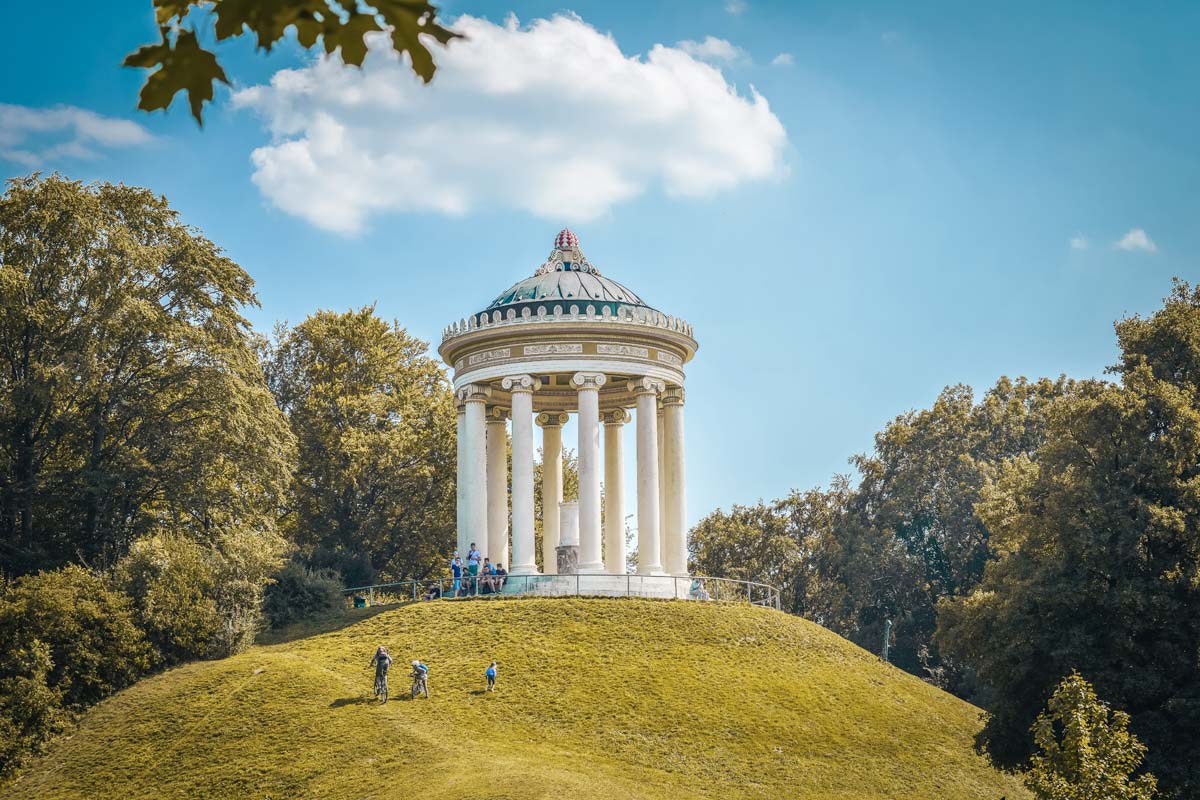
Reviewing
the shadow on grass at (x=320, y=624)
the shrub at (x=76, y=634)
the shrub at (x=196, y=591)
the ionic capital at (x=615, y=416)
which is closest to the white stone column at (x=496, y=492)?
the ionic capital at (x=615, y=416)

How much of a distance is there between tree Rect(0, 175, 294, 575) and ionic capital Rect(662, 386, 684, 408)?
50.8 ft

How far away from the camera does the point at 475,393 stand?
2044 inches

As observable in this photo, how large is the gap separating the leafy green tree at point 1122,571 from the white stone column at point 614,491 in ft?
61.9

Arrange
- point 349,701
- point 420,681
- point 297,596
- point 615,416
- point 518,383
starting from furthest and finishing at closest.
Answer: point 615,416 < point 518,383 < point 297,596 < point 420,681 < point 349,701

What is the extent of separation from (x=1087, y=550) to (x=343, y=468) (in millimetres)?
36058

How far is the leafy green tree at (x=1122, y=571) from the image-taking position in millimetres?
32438

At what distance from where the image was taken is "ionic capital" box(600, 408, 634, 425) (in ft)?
185

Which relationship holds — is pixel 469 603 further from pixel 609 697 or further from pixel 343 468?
pixel 343 468

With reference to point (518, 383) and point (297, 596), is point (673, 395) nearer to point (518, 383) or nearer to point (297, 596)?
point (518, 383)

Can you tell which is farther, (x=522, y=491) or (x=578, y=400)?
(x=578, y=400)

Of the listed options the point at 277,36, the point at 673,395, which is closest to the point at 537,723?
the point at 673,395

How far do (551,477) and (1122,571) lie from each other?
92.4ft

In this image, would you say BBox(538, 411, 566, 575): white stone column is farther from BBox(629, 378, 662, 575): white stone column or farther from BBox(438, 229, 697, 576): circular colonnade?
BBox(629, 378, 662, 575): white stone column

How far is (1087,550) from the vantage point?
1331 inches
